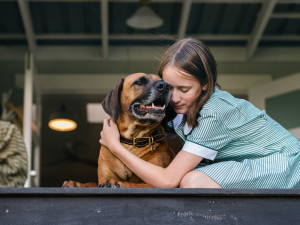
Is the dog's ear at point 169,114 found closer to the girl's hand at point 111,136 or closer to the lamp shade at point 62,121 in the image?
the girl's hand at point 111,136

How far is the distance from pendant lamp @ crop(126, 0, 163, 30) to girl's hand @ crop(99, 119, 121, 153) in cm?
255

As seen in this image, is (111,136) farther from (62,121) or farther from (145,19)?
(62,121)

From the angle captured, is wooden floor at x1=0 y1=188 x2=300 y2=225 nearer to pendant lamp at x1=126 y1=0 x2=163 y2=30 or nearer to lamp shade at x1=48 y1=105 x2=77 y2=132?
pendant lamp at x1=126 y1=0 x2=163 y2=30

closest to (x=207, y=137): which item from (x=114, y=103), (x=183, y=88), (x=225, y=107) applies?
(x=225, y=107)

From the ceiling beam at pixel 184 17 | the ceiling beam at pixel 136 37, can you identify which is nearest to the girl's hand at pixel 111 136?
the ceiling beam at pixel 184 17

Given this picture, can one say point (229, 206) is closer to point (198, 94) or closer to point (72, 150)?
point (198, 94)

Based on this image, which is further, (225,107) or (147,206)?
(225,107)

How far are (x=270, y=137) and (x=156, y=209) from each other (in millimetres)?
772

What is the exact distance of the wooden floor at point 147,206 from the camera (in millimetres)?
1552

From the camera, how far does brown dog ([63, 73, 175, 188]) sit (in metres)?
2.20

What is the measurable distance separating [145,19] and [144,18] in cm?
2

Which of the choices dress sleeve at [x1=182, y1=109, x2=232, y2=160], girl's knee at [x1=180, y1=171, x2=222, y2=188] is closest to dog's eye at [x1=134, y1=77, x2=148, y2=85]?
dress sleeve at [x1=182, y1=109, x2=232, y2=160]

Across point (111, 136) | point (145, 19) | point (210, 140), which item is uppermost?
point (145, 19)

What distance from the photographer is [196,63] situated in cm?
216
